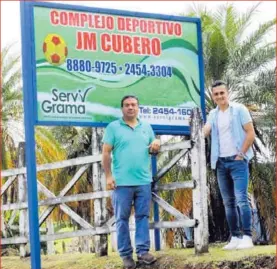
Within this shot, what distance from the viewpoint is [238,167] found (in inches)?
375

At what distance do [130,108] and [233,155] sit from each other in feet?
4.11

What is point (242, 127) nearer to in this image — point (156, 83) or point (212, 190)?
point (156, 83)

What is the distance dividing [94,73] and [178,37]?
4.33 feet

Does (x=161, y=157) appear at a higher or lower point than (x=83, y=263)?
higher

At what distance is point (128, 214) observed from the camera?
9.23 meters

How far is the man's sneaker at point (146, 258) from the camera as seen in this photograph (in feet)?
30.1

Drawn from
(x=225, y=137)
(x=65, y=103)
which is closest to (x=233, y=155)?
(x=225, y=137)

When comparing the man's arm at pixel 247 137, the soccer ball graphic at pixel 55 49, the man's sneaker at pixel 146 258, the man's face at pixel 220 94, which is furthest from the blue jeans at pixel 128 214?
the soccer ball graphic at pixel 55 49

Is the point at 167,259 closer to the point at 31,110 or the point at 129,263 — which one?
the point at 129,263

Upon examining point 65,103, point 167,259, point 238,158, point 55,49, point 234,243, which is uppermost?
point 55,49

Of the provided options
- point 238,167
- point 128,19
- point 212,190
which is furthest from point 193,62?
point 212,190

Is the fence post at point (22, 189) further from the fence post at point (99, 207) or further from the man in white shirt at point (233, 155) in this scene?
the man in white shirt at point (233, 155)

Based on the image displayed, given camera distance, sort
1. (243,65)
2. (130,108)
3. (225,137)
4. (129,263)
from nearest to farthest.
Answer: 1. (129,263)
2. (130,108)
3. (225,137)
4. (243,65)

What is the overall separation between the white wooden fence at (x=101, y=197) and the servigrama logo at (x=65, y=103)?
1038 mm
